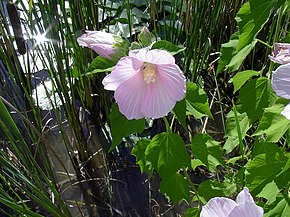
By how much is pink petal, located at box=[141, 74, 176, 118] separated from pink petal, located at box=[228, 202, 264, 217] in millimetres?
333

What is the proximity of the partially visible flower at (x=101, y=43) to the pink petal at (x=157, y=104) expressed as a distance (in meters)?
0.12

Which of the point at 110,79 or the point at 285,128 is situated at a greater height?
the point at 110,79

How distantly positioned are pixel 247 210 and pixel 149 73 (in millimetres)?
406

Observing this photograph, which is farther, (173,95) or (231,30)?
(231,30)

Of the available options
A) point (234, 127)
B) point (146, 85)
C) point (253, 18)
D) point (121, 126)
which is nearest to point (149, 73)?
point (146, 85)

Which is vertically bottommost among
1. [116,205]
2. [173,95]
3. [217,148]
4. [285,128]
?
[116,205]

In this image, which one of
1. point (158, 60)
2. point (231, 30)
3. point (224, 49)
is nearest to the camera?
point (158, 60)

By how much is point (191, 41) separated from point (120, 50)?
2.87ft

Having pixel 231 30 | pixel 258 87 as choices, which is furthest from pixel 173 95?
pixel 231 30

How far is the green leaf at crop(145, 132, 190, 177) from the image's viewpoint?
3.54ft

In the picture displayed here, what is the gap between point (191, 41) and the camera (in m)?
1.80

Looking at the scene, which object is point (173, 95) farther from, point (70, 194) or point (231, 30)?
point (231, 30)

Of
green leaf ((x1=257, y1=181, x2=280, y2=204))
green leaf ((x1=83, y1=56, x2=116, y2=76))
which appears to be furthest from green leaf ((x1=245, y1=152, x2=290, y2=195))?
green leaf ((x1=83, y1=56, x2=116, y2=76))

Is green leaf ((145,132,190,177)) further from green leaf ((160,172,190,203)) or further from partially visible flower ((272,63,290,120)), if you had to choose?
partially visible flower ((272,63,290,120))
